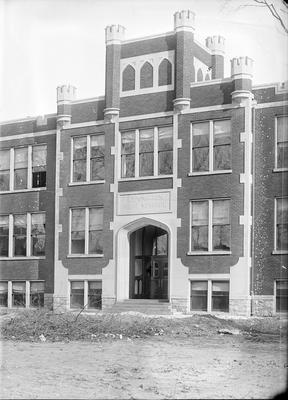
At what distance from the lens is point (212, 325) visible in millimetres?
12828

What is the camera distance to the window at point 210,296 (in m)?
13.4

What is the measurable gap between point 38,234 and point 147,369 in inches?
202

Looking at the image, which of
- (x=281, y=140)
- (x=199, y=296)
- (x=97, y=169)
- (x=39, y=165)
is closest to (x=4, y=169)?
(x=39, y=165)

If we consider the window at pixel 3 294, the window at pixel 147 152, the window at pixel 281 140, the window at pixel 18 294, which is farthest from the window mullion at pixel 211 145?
the window at pixel 3 294

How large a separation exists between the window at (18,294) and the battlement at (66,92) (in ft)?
12.2

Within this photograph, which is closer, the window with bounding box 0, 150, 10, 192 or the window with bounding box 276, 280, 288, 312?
the window with bounding box 276, 280, 288, 312

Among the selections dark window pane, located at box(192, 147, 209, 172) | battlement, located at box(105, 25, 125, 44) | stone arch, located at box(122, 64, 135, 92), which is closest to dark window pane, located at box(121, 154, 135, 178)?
dark window pane, located at box(192, 147, 209, 172)

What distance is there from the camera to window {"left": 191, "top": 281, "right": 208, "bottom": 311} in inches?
537

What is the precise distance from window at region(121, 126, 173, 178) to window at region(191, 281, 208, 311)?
214cm

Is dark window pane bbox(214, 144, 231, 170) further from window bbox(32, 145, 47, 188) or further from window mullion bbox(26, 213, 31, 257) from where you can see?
window mullion bbox(26, 213, 31, 257)

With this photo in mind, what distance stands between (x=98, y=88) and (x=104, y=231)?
9.64 ft

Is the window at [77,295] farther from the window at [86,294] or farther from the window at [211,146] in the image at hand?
the window at [211,146]

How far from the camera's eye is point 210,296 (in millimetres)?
13578

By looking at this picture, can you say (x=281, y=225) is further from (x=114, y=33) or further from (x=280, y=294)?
(x=114, y=33)
